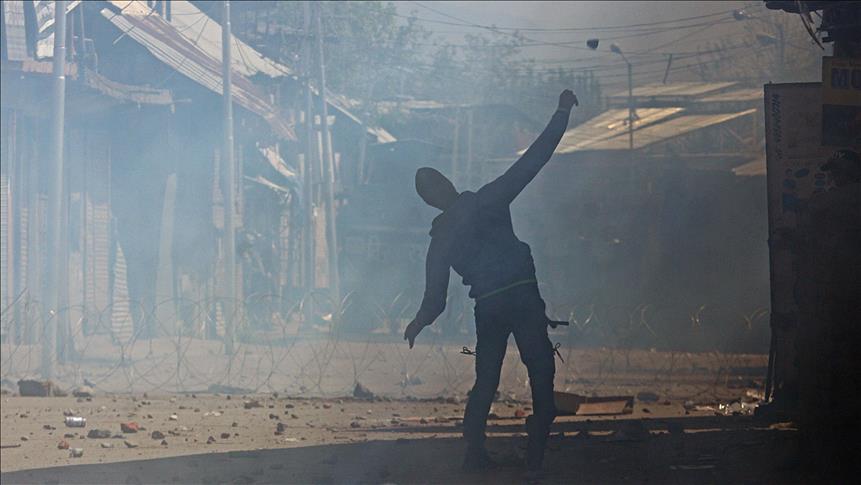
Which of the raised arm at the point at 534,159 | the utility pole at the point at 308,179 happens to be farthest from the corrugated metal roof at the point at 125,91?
the raised arm at the point at 534,159

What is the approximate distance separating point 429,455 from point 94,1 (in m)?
15.1

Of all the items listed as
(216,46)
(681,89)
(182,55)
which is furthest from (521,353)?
(681,89)

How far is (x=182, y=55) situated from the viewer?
2259cm

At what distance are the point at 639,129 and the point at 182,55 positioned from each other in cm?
1351

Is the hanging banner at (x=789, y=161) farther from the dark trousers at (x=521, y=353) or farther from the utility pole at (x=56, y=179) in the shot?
the utility pole at (x=56, y=179)

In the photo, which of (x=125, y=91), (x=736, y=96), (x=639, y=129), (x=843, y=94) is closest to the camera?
(x=843, y=94)

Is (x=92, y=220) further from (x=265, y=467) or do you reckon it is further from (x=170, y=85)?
(x=265, y=467)

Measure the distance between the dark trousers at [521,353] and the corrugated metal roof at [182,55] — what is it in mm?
15875

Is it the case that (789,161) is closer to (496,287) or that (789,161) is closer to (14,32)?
(496,287)

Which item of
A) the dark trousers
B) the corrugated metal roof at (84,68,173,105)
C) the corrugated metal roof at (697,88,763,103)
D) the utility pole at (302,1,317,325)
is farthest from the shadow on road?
the corrugated metal roof at (697,88,763,103)

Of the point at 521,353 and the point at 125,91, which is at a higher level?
the point at 125,91

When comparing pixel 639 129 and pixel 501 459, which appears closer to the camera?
pixel 501 459

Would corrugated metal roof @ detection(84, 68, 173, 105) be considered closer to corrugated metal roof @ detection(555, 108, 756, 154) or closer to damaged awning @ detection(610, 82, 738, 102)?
corrugated metal roof @ detection(555, 108, 756, 154)

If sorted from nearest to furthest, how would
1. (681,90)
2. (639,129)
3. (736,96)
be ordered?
(639,129) → (736,96) → (681,90)
